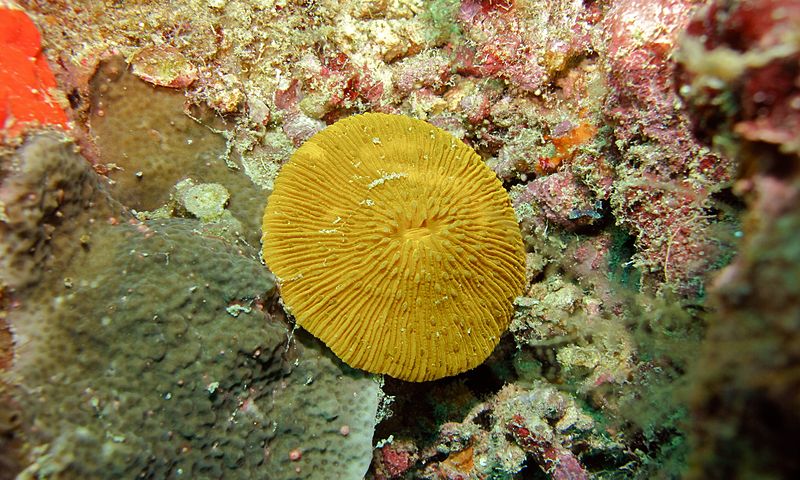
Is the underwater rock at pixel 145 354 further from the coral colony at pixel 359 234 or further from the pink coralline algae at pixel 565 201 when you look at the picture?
the pink coralline algae at pixel 565 201

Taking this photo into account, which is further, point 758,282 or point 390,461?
point 390,461

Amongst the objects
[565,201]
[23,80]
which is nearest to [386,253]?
[565,201]

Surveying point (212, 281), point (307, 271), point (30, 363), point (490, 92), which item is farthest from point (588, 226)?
point (30, 363)

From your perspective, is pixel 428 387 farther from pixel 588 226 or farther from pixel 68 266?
pixel 68 266

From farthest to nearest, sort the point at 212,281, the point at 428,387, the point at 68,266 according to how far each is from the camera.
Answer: the point at 428,387
the point at 212,281
the point at 68,266

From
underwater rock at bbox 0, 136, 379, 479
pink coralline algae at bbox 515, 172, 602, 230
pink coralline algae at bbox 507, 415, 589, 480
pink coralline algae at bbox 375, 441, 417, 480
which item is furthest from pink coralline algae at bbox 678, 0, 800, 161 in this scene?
pink coralline algae at bbox 375, 441, 417, 480

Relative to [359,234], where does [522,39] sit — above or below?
above

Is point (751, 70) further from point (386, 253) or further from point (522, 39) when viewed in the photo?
point (522, 39)
